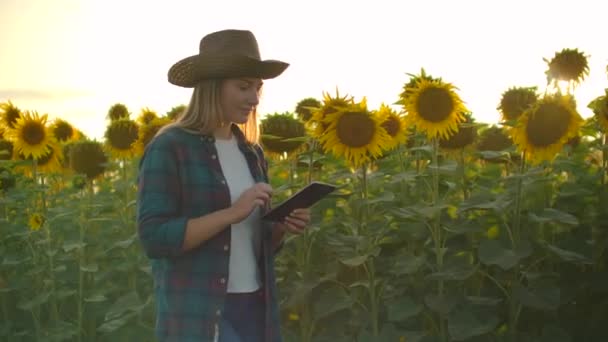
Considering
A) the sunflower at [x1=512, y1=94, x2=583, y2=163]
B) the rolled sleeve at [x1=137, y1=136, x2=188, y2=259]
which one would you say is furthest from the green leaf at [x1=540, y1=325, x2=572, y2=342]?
the rolled sleeve at [x1=137, y1=136, x2=188, y2=259]

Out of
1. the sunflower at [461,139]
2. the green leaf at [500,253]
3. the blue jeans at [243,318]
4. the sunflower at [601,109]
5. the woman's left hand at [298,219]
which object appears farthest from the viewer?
the sunflower at [461,139]

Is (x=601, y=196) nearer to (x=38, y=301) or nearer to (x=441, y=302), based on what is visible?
(x=441, y=302)

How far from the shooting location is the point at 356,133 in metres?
4.62

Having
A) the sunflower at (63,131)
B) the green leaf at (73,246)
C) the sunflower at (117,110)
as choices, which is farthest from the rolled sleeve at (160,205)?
the sunflower at (63,131)

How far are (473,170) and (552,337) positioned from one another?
1.30m

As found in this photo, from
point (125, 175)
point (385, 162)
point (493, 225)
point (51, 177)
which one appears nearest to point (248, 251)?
point (493, 225)

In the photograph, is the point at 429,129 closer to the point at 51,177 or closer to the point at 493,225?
the point at 493,225

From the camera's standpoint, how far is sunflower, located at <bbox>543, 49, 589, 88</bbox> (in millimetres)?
5359

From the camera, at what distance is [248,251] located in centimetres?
332

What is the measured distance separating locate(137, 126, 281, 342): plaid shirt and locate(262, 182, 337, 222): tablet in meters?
0.18

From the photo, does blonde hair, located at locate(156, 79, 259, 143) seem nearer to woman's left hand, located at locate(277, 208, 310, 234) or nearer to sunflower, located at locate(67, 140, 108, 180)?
woman's left hand, located at locate(277, 208, 310, 234)

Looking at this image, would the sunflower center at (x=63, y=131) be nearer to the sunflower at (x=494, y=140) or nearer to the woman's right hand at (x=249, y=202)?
the sunflower at (x=494, y=140)

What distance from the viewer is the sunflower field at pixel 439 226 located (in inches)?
182

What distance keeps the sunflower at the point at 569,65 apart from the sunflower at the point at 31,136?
14.0 feet
